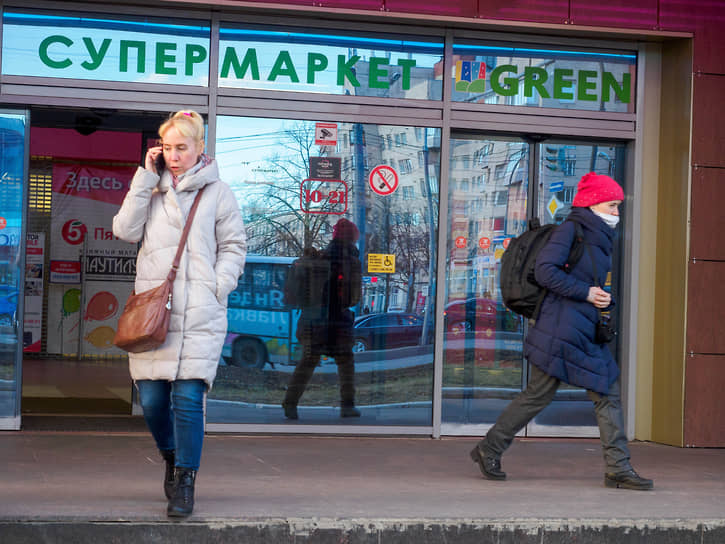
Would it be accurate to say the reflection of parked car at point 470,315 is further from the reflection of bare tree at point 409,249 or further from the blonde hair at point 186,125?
the blonde hair at point 186,125

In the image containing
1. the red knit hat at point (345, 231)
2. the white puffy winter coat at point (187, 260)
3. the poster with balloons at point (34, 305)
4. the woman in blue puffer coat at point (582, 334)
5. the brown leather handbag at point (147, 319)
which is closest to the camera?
the brown leather handbag at point (147, 319)

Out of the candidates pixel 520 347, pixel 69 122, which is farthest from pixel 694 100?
pixel 69 122

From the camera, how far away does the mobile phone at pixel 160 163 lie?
4.43m

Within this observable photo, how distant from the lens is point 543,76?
7.82 metres

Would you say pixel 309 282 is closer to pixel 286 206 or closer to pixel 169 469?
pixel 286 206

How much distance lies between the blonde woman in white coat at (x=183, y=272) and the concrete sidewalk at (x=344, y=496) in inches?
15.0

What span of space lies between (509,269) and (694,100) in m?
2.95

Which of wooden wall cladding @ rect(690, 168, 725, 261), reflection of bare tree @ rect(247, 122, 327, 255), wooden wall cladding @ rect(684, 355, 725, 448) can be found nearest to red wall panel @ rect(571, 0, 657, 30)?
wooden wall cladding @ rect(690, 168, 725, 261)

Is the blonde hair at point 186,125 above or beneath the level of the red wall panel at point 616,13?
beneath

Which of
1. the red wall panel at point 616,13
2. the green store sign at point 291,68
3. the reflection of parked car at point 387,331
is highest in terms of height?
the red wall panel at point 616,13

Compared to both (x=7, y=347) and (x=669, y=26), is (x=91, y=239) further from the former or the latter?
(x=669, y=26)

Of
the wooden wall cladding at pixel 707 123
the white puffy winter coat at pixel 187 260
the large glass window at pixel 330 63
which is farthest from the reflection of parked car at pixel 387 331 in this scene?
the white puffy winter coat at pixel 187 260

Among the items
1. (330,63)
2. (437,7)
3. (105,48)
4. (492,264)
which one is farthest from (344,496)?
(105,48)

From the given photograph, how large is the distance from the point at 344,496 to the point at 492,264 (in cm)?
332
